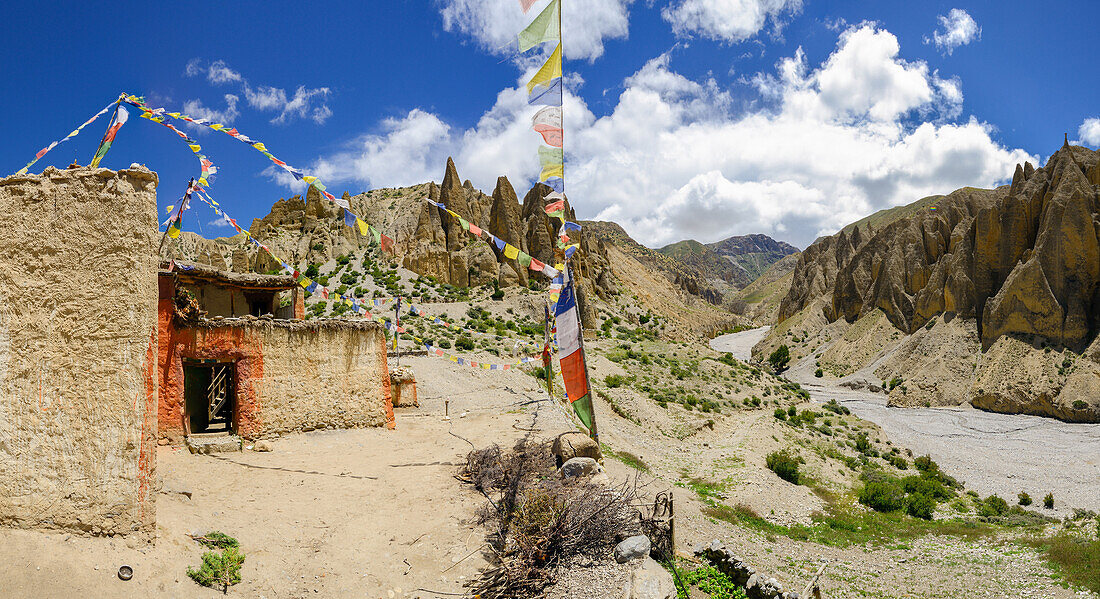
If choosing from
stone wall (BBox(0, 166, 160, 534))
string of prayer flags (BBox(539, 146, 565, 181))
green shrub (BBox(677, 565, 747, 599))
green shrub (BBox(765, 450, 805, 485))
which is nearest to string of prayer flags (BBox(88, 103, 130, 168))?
stone wall (BBox(0, 166, 160, 534))

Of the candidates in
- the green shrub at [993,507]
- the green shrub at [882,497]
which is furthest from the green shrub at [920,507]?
the green shrub at [993,507]

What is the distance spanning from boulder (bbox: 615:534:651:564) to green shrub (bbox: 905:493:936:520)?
14782 mm

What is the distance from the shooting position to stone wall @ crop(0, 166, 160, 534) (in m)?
5.41

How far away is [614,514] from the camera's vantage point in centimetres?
764

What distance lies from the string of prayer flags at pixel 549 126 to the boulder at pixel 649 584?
7.42 metres

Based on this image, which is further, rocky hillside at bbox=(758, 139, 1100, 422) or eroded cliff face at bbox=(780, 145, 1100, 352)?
eroded cliff face at bbox=(780, 145, 1100, 352)

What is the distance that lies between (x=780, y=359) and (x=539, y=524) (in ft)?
205

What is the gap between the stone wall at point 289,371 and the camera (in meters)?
10.9

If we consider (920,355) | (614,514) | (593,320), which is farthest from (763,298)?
(614,514)

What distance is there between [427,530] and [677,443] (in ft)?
50.4

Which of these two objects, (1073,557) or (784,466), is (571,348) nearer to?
(784,466)

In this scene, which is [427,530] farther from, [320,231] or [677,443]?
[320,231]

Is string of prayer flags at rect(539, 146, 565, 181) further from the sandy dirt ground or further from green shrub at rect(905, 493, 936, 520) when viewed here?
green shrub at rect(905, 493, 936, 520)

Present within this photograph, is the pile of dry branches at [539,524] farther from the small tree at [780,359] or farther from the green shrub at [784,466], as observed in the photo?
the small tree at [780,359]
